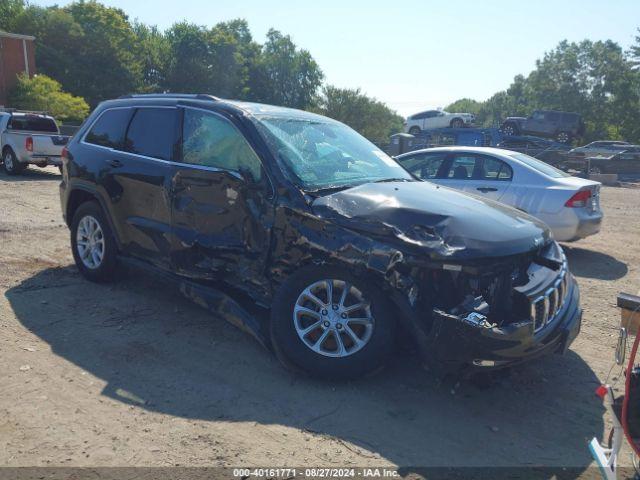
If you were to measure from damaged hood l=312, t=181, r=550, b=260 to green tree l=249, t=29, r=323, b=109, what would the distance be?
70.9 meters

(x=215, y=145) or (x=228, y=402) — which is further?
(x=215, y=145)

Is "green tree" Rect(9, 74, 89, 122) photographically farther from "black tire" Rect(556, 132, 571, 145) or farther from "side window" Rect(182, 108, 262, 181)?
"side window" Rect(182, 108, 262, 181)

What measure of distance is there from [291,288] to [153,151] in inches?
84.2


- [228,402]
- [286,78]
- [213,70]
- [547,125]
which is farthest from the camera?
[286,78]

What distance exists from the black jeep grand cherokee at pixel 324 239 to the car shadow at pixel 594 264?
3.25 meters

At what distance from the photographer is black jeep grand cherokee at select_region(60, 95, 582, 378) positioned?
340cm

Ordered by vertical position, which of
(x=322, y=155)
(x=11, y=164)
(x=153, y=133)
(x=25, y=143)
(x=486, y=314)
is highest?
(x=153, y=133)

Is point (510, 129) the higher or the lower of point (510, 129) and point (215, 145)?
the higher

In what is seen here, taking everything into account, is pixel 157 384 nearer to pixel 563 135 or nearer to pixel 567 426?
pixel 567 426

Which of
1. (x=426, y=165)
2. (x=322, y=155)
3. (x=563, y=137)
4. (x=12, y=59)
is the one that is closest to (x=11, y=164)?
(x=426, y=165)

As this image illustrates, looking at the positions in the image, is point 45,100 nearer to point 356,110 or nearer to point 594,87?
point 356,110

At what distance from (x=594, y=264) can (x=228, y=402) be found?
239 inches

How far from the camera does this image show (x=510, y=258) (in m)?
3.51

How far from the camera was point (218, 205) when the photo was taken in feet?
14.3
